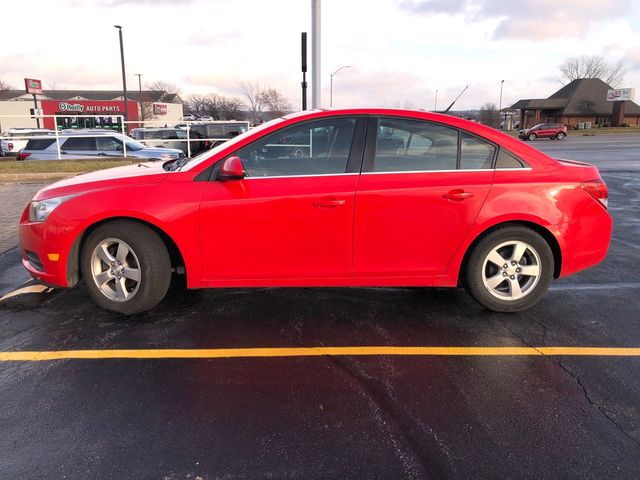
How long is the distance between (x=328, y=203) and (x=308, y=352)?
1.13m

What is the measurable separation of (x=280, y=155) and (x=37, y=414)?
238cm

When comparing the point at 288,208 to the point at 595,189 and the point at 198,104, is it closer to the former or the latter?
the point at 595,189

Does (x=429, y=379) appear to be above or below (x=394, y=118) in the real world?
below

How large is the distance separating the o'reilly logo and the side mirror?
66622 mm

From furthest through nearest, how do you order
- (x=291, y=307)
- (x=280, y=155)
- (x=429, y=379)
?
(x=291, y=307) < (x=280, y=155) < (x=429, y=379)

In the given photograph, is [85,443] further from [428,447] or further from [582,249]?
[582,249]

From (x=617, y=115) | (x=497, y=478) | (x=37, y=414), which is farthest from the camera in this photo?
(x=617, y=115)

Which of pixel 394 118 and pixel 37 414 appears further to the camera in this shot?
pixel 394 118

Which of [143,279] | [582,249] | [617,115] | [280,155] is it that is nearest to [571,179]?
[582,249]

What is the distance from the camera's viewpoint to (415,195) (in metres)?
3.83

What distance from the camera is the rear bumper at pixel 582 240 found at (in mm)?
4008

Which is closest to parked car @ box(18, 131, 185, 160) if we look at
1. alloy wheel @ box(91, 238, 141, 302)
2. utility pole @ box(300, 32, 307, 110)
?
utility pole @ box(300, 32, 307, 110)

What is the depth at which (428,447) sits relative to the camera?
2.46m

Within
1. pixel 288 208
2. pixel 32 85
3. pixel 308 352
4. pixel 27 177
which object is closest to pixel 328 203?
pixel 288 208
